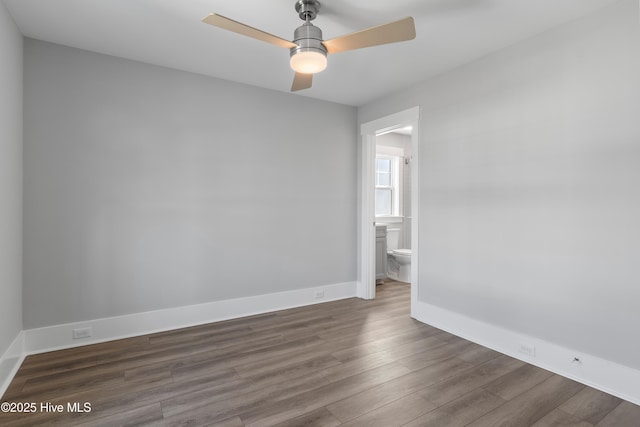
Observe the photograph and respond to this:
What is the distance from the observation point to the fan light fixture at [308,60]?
2.05 metres

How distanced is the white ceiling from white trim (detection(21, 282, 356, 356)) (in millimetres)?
2477

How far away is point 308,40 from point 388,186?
4544mm

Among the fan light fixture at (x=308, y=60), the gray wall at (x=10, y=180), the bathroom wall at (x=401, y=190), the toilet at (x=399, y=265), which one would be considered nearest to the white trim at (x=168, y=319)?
the gray wall at (x=10, y=180)

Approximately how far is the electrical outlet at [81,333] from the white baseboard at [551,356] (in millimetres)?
3319

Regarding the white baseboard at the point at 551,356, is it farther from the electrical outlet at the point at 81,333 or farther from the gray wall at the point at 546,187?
the electrical outlet at the point at 81,333

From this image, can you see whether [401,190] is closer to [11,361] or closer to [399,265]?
[399,265]

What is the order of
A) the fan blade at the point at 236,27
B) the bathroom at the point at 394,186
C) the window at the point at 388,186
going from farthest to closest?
the window at the point at 388,186 < the bathroom at the point at 394,186 < the fan blade at the point at 236,27

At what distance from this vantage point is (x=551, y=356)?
2518 mm

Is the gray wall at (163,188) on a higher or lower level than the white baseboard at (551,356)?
higher

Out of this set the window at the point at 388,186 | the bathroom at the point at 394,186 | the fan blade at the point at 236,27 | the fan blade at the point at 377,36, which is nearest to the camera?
the fan blade at the point at 236,27

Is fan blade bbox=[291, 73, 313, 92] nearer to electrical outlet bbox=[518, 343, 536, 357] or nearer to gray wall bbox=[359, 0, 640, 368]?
gray wall bbox=[359, 0, 640, 368]

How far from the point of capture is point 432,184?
3506 millimetres

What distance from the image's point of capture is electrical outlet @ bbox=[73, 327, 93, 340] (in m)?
2.90

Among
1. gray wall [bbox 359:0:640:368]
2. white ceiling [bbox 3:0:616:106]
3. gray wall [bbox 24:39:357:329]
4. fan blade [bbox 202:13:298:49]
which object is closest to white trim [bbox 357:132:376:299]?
gray wall [bbox 24:39:357:329]
